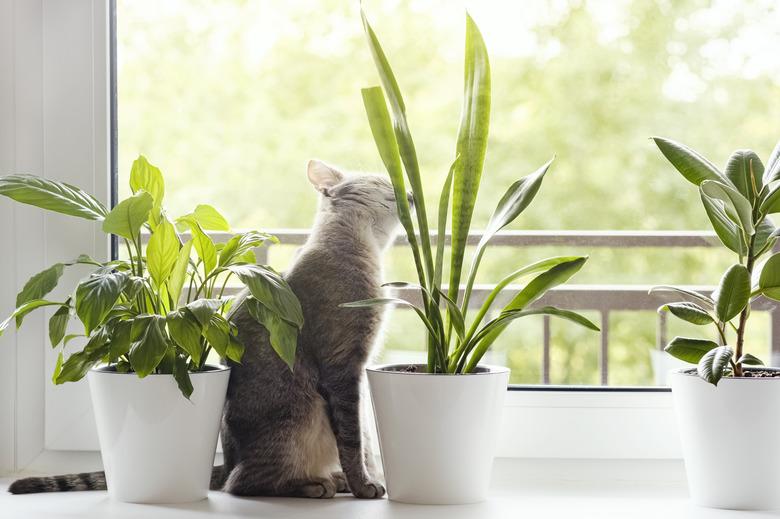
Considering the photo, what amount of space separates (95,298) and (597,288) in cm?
83

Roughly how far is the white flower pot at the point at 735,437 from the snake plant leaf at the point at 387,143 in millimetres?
392

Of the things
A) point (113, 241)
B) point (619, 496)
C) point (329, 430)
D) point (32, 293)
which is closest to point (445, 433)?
point (329, 430)

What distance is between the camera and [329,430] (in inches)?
43.4

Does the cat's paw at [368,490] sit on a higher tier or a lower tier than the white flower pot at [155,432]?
lower

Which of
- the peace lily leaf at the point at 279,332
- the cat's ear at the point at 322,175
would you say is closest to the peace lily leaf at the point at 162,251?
the peace lily leaf at the point at 279,332

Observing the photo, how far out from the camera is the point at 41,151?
1270 millimetres

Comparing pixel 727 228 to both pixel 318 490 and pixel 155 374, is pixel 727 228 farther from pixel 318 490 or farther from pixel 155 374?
pixel 155 374

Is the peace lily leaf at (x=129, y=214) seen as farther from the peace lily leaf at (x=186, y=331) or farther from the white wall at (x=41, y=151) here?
the white wall at (x=41, y=151)

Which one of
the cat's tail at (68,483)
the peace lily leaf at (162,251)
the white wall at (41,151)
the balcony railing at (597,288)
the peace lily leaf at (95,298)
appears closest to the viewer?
the peace lily leaf at (95,298)

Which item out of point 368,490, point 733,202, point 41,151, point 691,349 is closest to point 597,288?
point 691,349

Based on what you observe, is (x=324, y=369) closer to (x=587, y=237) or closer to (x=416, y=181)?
(x=416, y=181)

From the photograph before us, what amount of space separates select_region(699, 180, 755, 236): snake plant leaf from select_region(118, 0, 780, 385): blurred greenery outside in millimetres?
368

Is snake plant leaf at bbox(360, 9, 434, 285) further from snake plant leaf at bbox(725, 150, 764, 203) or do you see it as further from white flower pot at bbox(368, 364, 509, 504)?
snake plant leaf at bbox(725, 150, 764, 203)

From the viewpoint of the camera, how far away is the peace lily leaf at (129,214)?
947 millimetres
